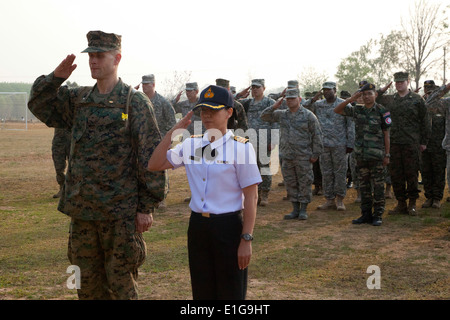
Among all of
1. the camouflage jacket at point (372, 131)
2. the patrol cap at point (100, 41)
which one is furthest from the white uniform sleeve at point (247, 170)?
the camouflage jacket at point (372, 131)

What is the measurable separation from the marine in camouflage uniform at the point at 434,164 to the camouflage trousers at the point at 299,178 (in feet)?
9.29

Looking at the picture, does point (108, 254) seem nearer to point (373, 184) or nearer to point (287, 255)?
point (287, 255)

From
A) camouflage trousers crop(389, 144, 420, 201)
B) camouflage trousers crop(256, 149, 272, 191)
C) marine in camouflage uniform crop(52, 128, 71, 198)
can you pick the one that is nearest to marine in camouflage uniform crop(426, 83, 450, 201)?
camouflage trousers crop(389, 144, 420, 201)

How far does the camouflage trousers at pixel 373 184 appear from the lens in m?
8.43

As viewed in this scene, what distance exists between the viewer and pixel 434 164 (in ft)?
35.3

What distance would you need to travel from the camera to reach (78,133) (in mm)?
3695

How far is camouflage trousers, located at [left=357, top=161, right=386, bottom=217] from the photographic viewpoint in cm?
843

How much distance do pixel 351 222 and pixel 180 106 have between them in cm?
526

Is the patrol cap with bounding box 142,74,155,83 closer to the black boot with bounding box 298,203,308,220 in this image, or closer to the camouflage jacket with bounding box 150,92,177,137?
the camouflage jacket with bounding box 150,92,177,137

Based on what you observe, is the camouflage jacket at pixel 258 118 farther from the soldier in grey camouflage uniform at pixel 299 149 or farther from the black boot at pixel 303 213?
the black boot at pixel 303 213

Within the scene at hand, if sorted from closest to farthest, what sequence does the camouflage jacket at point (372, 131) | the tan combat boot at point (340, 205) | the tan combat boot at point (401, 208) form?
the camouflage jacket at point (372, 131)
the tan combat boot at point (401, 208)
the tan combat boot at point (340, 205)

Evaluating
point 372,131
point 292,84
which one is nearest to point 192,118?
point 292,84
